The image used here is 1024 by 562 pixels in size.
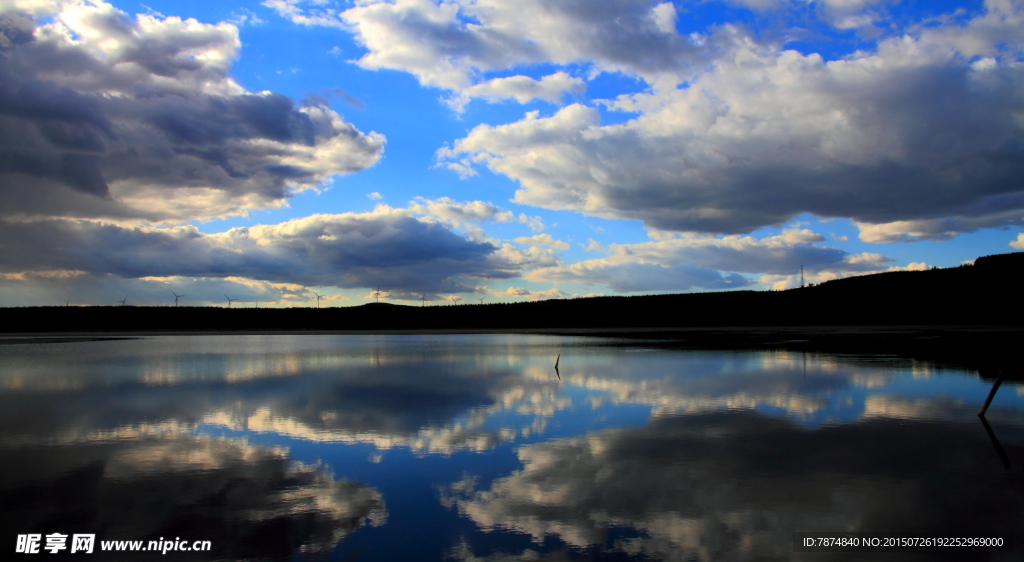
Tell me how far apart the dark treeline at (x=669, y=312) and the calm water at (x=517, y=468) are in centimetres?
9545

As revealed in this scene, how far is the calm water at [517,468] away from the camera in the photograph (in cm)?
842

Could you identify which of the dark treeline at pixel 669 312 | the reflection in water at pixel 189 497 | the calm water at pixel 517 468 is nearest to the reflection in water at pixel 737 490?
the calm water at pixel 517 468

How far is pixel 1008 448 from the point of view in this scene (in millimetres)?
13055

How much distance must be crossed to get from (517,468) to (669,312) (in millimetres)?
126156

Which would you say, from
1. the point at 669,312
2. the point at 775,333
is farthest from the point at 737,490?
the point at 669,312

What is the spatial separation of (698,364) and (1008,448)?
20.0m

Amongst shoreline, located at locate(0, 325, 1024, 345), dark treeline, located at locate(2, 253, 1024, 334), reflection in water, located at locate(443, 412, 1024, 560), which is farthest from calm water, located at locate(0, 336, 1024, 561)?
dark treeline, located at locate(2, 253, 1024, 334)

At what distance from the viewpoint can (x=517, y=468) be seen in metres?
11.9

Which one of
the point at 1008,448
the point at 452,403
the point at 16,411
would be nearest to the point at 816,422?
the point at 1008,448

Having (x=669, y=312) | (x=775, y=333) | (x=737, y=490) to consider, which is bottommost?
(x=737, y=490)

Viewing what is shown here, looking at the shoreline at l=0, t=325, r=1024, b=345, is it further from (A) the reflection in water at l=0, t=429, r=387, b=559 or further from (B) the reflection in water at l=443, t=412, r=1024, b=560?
(A) the reflection in water at l=0, t=429, r=387, b=559

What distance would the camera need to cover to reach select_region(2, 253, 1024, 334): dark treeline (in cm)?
10059

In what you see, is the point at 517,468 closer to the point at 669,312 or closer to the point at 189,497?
the point at 189,497

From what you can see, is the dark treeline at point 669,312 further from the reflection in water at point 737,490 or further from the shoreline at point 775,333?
the reflection in water at point 737,490
